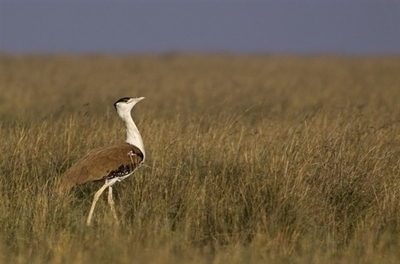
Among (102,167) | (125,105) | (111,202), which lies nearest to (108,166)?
(102,167)

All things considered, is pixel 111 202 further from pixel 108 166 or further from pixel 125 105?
pixel 125 105

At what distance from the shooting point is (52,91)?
62.5ft

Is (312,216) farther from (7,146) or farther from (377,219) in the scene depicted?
(7,146)

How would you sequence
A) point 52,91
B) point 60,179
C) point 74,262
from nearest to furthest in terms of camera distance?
point 74,262, point 60,179, point 52,91

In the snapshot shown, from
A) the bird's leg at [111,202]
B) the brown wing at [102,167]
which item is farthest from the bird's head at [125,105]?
the bird's leg at [111,202]

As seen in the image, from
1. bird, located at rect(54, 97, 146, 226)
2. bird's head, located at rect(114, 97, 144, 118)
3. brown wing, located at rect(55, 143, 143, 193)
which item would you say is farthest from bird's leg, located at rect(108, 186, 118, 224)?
bird's head, located at rect(114, 97, 144, 118)

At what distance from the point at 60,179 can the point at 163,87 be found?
1321cm

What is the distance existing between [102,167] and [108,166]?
51 millimetres

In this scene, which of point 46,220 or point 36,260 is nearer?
point 36,260

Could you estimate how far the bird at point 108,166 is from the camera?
7703mm

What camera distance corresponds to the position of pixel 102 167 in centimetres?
775

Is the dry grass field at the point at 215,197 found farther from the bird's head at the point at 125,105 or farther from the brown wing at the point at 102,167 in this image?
the bird's head at the point at 125,105

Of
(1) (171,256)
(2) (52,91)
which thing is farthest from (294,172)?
(2) (52,91)

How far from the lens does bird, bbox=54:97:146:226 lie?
7.70 meters
